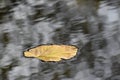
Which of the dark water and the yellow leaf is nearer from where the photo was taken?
the dark water

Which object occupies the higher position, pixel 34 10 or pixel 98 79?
pixel 34 10

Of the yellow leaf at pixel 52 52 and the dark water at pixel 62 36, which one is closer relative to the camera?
the dark water at pixel 62 36

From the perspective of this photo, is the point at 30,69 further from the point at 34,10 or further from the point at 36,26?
the point at 34,10

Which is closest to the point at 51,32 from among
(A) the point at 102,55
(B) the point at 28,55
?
(B) the point at 28,55

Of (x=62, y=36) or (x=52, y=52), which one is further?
(x=62, y=36)
